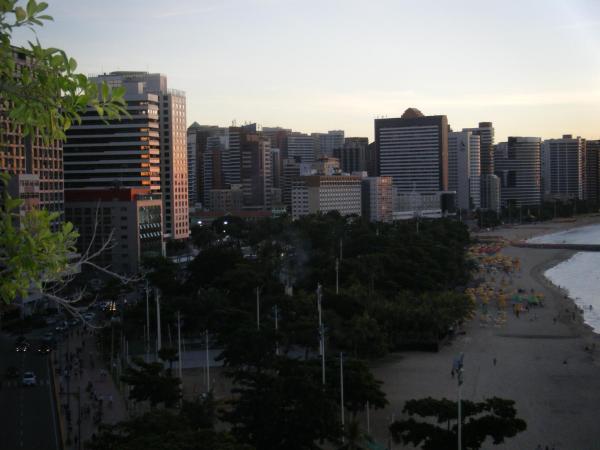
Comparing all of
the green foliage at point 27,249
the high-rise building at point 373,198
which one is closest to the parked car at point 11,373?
the green foliage at point 27,249

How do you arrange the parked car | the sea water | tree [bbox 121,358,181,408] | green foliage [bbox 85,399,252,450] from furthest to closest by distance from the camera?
the sea water
the parked car
tree [bbox 121,358,181,408]
green foliage [bbox 85,399,252,450]

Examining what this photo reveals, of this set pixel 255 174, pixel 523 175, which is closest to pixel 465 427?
pixel 255 174

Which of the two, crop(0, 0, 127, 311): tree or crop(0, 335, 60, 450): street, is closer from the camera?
crop(0, 0, 127, 311): tree

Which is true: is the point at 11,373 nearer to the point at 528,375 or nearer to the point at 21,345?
the point at 21,345

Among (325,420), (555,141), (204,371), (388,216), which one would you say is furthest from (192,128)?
(325,420)

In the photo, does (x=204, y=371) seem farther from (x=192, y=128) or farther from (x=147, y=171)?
(x=192, y=128)

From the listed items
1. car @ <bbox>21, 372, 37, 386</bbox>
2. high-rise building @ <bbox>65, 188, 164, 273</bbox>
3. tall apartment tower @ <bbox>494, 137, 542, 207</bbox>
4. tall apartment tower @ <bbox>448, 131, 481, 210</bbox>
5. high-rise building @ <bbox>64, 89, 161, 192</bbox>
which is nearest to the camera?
car @ <bbox>21, 372, 37, 386</bbox>

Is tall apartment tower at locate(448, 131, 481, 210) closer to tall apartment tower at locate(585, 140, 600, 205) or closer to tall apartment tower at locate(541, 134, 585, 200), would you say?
tall apartment tower at locate(541, 134, 585, 200)

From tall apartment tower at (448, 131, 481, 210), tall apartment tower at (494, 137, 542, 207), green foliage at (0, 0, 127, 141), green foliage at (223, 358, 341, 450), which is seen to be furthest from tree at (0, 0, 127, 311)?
tall apartment tower at (494, 137, 542, 207)

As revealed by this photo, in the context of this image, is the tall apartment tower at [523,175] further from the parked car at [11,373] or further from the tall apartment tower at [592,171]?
the parked car at [11,373]
